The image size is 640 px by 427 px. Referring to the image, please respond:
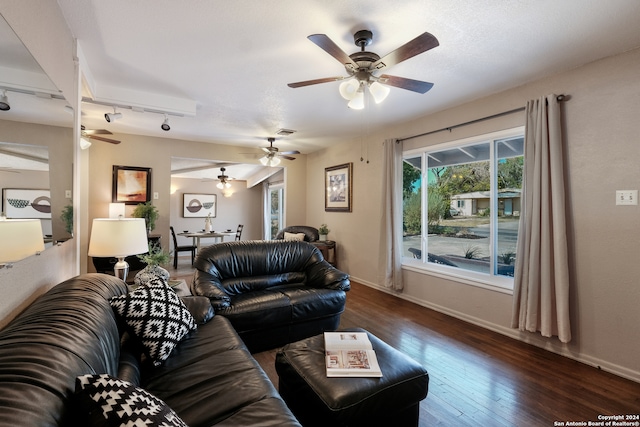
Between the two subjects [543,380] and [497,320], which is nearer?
[543,380]

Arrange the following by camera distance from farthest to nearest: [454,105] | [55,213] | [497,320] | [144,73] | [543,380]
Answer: [454,105] < [497,320] < [144,73] < [543,380] < [55,213]

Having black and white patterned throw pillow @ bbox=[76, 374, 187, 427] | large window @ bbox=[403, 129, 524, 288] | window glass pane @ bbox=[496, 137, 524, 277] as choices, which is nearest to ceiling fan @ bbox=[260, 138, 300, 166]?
large window @ bbox=[403, 129, 524, 288]

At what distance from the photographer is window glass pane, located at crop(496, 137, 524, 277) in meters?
3.12

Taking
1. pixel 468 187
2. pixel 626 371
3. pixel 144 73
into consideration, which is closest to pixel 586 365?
pixel 626 371

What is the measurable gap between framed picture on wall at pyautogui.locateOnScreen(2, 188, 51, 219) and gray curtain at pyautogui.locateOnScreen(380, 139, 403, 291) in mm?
3609

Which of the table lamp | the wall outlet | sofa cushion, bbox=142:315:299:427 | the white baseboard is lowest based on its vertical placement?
the white baseboard

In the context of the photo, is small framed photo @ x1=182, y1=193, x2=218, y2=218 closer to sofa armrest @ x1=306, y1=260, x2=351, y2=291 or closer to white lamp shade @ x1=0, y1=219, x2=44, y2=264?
sofa armrest @ x1=306, y1=260, x2=351, y2=291

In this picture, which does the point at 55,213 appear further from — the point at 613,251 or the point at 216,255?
the point at 613,251

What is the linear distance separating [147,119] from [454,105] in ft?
13.2

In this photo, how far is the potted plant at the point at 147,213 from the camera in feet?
15.7

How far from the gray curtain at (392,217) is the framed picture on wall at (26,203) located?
3.61m

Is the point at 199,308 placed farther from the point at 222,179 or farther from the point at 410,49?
the point at 222,179

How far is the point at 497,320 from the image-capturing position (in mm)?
3117

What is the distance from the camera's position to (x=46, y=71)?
1.60m
